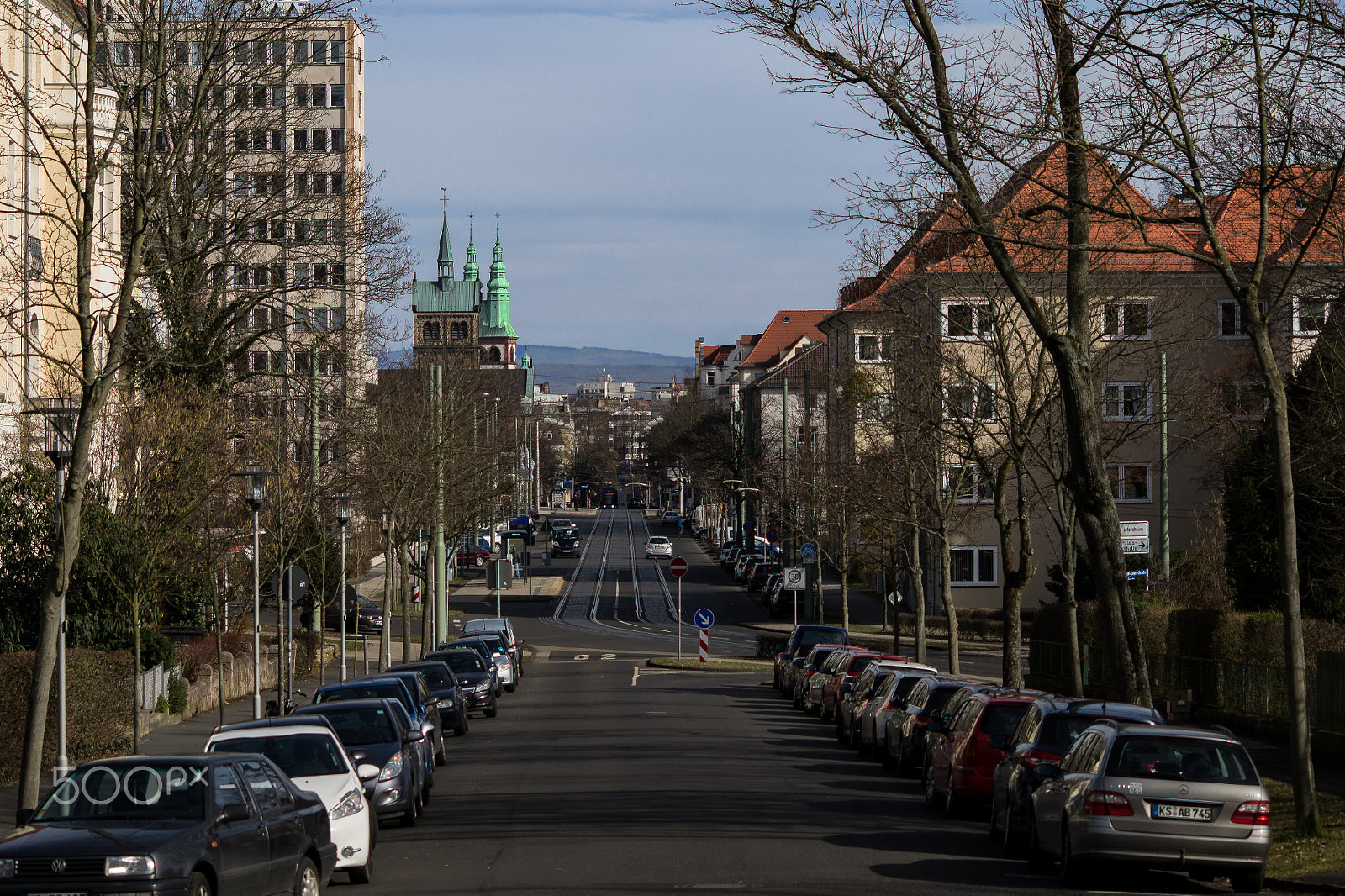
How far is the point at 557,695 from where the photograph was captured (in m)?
37.3

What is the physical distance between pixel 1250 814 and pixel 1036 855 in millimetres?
2221

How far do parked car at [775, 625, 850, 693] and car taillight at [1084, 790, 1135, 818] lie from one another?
979 inches

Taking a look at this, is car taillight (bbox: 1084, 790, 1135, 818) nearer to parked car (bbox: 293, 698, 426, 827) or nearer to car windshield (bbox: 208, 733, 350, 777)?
car windshield (bbox: 208, 733, 350, 777)

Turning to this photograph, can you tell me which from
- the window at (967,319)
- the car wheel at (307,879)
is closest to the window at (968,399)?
the window at (967,319)

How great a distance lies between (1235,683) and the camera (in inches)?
1039

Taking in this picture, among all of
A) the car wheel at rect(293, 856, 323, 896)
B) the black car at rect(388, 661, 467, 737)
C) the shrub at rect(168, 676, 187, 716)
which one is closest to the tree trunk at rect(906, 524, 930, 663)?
the black car at rect(388, 661, 467, 737)

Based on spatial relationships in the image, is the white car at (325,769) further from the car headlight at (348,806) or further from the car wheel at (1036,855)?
the car wheel at (1036,855)

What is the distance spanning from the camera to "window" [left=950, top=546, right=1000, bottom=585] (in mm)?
62281

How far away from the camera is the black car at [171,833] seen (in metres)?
8.83

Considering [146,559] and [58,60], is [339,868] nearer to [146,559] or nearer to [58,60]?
[146,559]

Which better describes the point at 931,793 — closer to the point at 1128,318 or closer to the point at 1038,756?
the point at 1038,756

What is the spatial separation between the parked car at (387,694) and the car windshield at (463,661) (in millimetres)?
11554

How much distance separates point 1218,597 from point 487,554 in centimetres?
5722

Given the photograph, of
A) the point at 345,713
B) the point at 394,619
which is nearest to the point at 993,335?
the point at 345,713
